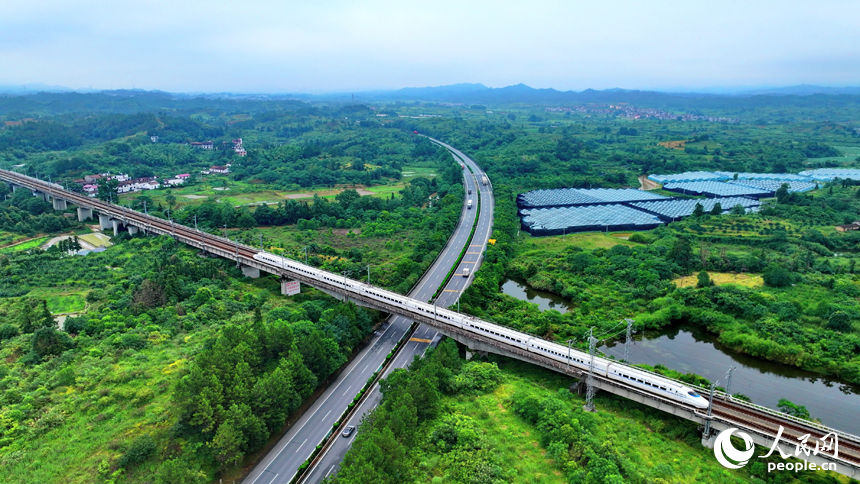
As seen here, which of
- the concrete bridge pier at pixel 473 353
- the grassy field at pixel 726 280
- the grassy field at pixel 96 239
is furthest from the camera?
the grassy field at pixel 96 239

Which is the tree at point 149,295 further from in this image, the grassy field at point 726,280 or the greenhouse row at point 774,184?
the greenhouse row at point 774,184

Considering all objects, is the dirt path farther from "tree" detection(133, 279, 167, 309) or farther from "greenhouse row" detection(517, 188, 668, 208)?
"tree" detection(133, 279, 167, 309)

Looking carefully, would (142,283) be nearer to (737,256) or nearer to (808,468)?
(808,468)

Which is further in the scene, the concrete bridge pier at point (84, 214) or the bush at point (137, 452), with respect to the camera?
the concrete bridge pier at point (84, 214)

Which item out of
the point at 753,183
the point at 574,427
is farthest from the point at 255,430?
the point at 753,183

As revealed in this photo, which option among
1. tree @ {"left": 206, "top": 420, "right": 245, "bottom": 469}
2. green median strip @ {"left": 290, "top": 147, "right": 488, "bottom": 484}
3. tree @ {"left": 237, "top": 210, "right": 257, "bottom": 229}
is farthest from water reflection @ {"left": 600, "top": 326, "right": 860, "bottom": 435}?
tree @ {"left": 237, "top": 210, "right": 257, "bottom": 229}

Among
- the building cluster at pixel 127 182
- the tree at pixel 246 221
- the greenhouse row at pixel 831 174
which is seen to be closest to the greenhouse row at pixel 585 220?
the tree at pixel 246 221
